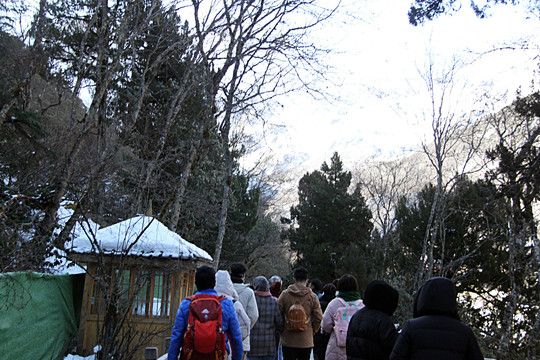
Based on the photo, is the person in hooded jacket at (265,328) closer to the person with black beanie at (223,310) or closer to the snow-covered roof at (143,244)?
the person with black beanie at (223,310)

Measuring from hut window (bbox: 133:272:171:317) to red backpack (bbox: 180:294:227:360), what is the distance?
4461 millimetres

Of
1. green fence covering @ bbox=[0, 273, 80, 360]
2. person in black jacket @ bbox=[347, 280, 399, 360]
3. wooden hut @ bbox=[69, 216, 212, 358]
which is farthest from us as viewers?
wooden hut @ bbox=[69, 216, 212, 358]

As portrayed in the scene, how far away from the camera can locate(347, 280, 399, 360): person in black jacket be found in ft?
11.7

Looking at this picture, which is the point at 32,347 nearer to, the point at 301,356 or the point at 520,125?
the point at 301,356

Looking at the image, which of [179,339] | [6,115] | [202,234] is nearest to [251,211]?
[202,234]

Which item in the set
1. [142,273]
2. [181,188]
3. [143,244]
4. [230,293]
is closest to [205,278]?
[230,293]

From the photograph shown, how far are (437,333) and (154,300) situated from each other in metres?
6.63

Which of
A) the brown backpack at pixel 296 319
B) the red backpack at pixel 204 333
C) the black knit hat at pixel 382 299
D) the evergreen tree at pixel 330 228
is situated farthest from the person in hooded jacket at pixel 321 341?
the evergreen tree at pixel 330 228

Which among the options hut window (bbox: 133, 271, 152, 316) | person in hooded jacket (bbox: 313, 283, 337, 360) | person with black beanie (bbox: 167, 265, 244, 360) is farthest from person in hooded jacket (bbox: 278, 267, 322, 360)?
hut window (bbox: 133, 271, 152, 316)

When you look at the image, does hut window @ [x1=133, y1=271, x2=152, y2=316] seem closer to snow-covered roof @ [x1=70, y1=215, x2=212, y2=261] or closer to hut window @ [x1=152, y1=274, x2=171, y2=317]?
hut window @ [x1=152, y1=274, x2=171, y2=317]

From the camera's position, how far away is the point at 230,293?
5234mm

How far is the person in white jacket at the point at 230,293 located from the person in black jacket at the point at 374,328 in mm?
1846

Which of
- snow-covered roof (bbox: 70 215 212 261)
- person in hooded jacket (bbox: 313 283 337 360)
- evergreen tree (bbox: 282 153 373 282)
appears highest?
evergreen tree (bbox: 282 153 373 282)

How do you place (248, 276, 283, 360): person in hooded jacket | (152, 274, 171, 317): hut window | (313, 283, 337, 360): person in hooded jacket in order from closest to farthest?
(248, 276, 283, 360): person in hooded jacket, (313, 283, 337, 360): person in hooded jacket, (152, 274, 171, 317): hut window
